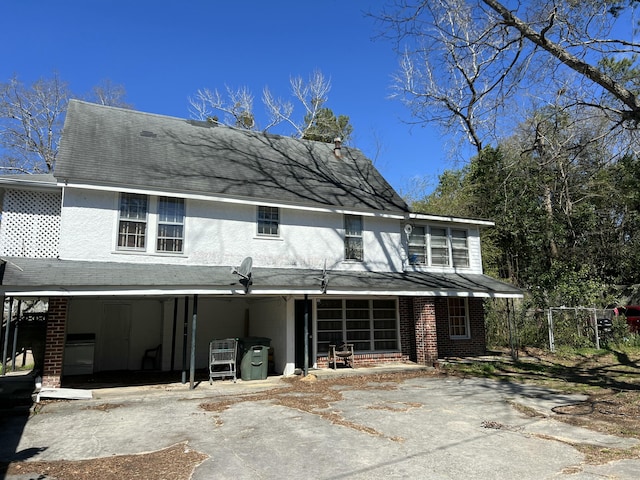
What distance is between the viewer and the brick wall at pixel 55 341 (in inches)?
408

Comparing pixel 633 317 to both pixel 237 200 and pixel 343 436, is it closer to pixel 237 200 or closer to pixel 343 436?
pixel 237 200

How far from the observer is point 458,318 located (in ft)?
56.6

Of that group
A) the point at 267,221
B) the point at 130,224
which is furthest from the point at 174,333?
the point at 267,221

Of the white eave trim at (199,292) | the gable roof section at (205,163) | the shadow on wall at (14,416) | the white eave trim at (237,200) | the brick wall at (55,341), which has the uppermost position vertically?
the gable roof section at (205,163)

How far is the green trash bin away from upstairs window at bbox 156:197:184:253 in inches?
141

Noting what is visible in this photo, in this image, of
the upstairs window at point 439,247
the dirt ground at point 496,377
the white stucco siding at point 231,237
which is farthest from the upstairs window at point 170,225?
the upstairs window at point 439,247

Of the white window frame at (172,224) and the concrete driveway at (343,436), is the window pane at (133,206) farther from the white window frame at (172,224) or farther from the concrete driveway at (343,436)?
the concrete driveway at (343,436)

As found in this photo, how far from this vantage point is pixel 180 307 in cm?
1517

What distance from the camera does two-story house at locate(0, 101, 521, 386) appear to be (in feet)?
38.1

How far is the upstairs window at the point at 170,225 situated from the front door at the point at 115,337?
3.51 m

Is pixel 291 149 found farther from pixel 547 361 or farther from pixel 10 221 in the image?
pixel 547 361

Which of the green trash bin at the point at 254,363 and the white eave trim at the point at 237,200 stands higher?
the white eave trim at the point at 237,200

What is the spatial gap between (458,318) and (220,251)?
9.51 m

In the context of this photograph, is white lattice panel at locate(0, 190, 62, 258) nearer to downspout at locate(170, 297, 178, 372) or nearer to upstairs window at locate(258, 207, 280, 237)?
downspout at locate(170, 297, 178, 372)
